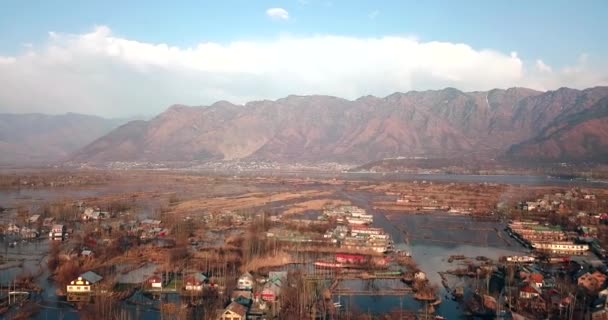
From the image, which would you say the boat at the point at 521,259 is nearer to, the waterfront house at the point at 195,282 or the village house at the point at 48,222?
the waterfront house at the point at 195,282

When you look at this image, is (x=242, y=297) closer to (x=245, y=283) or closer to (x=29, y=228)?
(x=245, y=283)

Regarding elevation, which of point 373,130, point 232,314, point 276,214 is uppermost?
point 373,130

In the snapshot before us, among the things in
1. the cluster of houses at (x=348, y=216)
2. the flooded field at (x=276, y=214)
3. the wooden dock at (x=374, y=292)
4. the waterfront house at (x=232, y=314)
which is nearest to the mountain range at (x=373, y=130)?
the flooded field at (x=276, y=214)

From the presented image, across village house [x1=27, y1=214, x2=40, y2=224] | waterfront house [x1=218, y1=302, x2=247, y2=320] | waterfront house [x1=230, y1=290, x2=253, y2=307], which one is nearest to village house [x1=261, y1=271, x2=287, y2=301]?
waterfront house [x1=230, y1=290, x2=253, y2=307]

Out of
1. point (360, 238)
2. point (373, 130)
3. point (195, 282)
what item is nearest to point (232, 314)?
point (195, 282)

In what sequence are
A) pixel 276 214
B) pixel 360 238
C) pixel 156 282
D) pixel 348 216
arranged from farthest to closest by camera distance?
1. pixel 348 216
2. pixel 276 214
3. pixel 360 238
4. pixel 156 282

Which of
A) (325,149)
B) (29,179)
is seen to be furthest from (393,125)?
(29,179)

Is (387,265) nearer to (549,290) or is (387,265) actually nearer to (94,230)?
(549,290)
